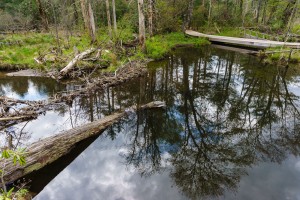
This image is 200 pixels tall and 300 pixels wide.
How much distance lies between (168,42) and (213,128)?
17346 mm

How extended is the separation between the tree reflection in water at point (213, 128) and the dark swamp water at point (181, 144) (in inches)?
1.2

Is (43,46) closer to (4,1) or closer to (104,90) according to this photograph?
(104,90)

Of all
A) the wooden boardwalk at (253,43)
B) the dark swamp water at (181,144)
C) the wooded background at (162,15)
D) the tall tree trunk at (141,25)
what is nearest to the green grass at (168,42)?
the tall tree trunk at (141,25)

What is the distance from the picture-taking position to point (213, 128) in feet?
24.9

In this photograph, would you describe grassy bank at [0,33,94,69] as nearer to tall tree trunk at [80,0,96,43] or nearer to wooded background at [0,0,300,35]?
tall tree trunk at [80,0,96,43]

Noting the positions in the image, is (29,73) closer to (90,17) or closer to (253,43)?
(90,17)

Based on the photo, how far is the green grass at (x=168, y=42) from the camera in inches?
710

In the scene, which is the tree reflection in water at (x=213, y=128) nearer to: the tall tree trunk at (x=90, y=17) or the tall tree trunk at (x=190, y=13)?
the tall tree trunk at (x=90, y=17)

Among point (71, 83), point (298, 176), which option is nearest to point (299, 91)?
point (298, 176)

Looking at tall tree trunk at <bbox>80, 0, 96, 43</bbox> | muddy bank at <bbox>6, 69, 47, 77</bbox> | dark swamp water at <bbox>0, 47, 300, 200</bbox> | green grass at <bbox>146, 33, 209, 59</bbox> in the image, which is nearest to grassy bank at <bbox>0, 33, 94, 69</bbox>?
muddy bank at <bbox>6, 69, 47, 77</bbox>

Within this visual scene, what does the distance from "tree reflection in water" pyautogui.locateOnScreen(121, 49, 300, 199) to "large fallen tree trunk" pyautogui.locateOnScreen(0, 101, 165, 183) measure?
1.39 meters

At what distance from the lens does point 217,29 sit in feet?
98.2

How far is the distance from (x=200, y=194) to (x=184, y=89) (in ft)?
22.0

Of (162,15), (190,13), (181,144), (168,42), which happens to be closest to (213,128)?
(181,144)
